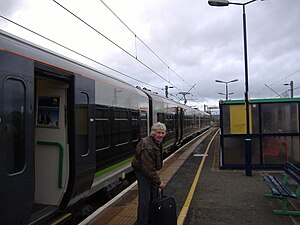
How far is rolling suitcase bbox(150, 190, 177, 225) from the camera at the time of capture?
444 cm

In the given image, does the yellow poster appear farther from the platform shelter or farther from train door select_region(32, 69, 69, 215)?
train door select_region(32, 69, 69, 215)

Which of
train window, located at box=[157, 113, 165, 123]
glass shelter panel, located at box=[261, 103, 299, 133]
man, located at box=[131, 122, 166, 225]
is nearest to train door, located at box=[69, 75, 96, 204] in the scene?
man, located at box=[131, 122, 166, 225]

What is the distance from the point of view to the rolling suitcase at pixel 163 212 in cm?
444

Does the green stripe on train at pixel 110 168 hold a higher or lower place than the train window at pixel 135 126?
lower

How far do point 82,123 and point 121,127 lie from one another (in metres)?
2.64

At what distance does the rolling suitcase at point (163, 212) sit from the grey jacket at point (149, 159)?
0.93 feet

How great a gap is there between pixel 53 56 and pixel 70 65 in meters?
0.48

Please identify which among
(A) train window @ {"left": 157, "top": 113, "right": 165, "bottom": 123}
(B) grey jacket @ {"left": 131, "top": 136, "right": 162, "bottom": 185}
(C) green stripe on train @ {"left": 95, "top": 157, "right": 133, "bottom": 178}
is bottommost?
(C) green stripe on train @ {"left": 95, "top": 157, "right": 133, "bottom": 178}

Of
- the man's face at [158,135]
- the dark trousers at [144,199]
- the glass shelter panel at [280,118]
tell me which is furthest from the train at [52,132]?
the glass shelter panel at [280,118]

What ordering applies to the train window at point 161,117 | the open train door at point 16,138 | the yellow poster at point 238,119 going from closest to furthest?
the open train door at point 16,138 < the yellow poster at point 238,119 < the train window at point 161,117

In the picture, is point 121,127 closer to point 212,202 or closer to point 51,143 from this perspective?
point 212,202

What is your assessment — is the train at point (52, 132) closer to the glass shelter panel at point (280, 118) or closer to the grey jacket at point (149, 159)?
the grey jacket at point (149, 159)

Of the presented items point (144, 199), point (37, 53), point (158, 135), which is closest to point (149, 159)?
point (158, 135)

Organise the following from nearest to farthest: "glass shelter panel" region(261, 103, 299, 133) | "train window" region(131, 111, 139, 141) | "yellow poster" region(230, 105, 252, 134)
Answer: "train window" region(131, 111, 139, 141) → "glass shelter panel" region(261, 103, 299, 133) → "yellow poster" region(230, 105, 252, 134)
